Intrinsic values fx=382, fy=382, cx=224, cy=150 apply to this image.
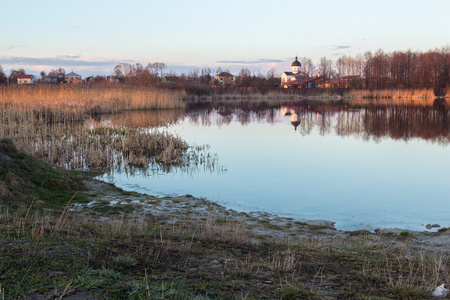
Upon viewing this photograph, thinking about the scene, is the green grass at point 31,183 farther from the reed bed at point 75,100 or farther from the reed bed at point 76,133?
the reed bed at point 75,100

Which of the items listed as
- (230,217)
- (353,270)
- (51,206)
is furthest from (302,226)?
(51,206)

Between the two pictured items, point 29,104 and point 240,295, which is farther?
point 29,104

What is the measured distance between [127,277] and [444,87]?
7391 centimetres

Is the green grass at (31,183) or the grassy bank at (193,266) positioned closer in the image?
the grassy bank at (193,266)

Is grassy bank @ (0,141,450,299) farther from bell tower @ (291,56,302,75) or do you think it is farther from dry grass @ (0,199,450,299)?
bell tower @ (291,56,302,75)

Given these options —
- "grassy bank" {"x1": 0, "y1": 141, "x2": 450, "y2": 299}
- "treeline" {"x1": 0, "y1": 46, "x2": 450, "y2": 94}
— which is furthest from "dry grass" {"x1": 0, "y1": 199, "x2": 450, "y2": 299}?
"treeline" {"x1": 0, "y1": 46, "x2": 450, "y2": 94}

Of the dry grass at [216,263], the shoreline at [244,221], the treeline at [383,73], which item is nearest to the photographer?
the dry grass at [216,263]

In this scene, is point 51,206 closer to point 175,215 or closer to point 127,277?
point 175,215

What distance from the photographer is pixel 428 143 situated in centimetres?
1767

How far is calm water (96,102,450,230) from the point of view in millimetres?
8328

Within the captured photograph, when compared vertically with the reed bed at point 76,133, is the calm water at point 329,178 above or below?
below

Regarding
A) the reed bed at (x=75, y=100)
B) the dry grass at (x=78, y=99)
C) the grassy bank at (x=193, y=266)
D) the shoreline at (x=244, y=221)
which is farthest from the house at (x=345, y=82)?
the grassy bank at (x=193, y=266)

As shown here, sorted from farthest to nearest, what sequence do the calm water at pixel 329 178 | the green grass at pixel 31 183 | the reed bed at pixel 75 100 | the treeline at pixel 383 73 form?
1. the treeline at pixel 383 73
2. the reed bed at pixel 75 100
3. the calm water at pixel 329 178
4. the green grass at pixel 31 183

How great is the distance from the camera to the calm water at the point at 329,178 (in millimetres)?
A: 8328
